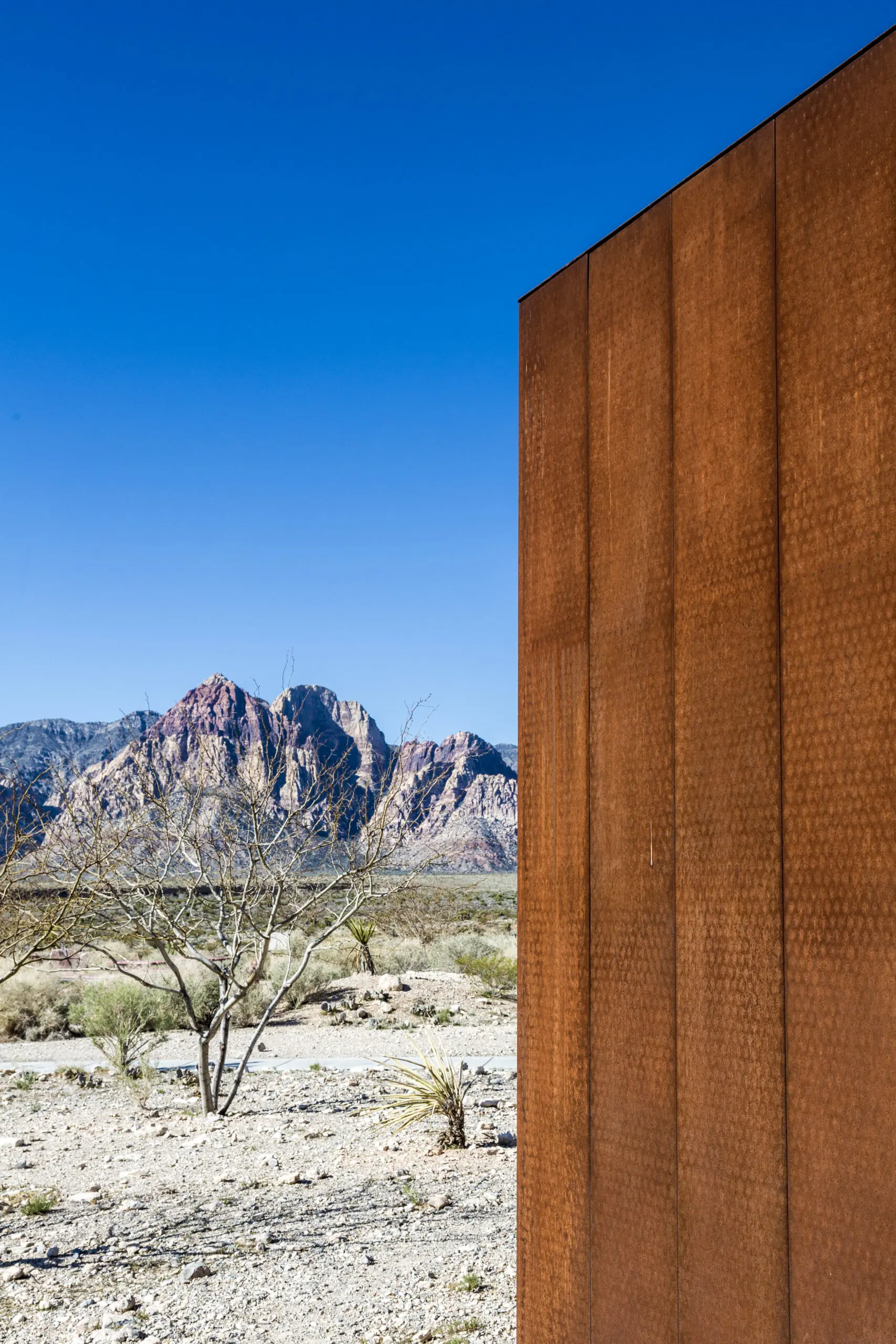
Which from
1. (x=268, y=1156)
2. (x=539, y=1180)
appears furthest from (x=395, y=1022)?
(x=539, y=1180)

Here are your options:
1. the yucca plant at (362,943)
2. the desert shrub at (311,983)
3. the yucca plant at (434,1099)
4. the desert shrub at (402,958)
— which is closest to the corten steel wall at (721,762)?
the yucca plant at (434,1099)

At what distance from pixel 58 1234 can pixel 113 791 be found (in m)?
4.14

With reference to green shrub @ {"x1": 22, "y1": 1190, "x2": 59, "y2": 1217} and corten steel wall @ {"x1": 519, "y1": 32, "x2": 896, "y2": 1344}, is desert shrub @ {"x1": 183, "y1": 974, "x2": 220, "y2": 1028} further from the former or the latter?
corten steel wall @ {"x1": 519, "y1": 32, "x2": 896, "y2": 1344}

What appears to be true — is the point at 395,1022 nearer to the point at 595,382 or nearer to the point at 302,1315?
the point at 302,1315

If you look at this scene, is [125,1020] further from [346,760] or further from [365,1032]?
[346,760]

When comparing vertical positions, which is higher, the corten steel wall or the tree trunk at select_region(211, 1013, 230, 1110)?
the corten steel wall

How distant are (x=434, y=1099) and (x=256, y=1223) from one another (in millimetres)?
2046

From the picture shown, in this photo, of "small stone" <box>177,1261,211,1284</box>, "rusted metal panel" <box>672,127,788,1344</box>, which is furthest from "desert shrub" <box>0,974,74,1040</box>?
"rusted metal panel" <box>672,127,788,1344</box>

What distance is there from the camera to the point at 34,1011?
45.8 feet

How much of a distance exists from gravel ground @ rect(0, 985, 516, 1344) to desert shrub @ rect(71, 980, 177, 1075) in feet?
3.69

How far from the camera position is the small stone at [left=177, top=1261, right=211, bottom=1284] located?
A: 482 centimetres

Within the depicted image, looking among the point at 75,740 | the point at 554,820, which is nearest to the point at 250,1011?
the point at 554,820

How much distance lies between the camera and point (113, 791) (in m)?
9.15

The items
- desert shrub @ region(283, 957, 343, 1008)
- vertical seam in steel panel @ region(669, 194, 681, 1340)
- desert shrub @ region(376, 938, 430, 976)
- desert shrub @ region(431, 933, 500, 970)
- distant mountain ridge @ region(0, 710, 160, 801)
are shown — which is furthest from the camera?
distant mountain ridge @ region(0, 710, 160, 801)
